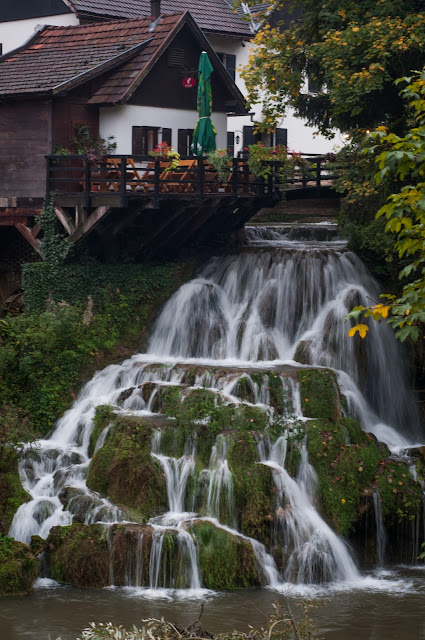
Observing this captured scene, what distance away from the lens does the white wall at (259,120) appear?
3684 centimetres

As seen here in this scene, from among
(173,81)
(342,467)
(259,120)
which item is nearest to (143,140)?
(173,81)

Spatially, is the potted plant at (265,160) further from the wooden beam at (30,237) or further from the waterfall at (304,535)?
the waterfall at (304,535)

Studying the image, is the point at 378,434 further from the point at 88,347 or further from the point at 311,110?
the point at 311,110

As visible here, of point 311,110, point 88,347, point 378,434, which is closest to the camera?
point 378,434

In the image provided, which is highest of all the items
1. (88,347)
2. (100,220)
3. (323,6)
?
(323,6)

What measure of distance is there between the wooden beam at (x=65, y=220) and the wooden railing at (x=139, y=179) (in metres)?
0.41

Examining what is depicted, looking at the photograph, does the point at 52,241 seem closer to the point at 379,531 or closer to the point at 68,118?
the point at 68,118

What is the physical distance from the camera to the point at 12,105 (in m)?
25.3

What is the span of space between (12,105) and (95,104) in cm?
207

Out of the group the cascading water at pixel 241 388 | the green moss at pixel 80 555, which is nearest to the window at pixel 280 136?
the cascading water at pixel 241 388

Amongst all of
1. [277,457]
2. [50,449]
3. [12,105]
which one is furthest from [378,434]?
[12,105]

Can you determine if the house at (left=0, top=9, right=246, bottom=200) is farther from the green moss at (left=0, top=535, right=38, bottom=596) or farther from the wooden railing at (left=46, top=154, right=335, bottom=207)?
the green moss at (left=0, top=535, right=38, bottom=596)

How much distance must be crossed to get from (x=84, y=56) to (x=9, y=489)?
12.6 metres

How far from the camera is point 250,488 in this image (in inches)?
720
